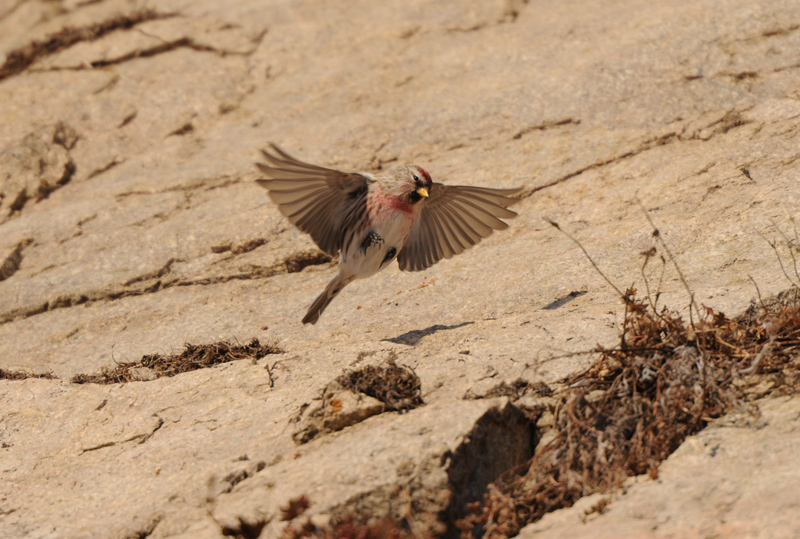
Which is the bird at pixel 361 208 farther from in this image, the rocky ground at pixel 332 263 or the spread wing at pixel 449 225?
the rocky ground at pixel 332 263

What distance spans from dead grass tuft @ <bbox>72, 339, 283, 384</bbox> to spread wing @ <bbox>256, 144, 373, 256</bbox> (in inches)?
31.4

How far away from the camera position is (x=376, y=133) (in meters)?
7.08

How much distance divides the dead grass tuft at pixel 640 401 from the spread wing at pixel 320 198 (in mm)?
1972

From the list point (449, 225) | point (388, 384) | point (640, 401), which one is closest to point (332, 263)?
point (449, 225)

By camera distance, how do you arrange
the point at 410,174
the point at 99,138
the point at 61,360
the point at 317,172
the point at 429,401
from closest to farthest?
the point at 429,401 < the point at 317,172 < the point at 410,174 < the point at 61,360 < the point at 99,138

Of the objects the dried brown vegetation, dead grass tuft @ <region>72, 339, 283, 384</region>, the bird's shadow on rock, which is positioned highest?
the dried brown vegetation

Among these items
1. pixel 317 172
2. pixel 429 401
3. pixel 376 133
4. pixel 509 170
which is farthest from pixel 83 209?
pixel 429 401

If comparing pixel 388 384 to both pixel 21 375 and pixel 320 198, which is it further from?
pixel 21 375

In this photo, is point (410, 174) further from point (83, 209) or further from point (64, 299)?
point (83, 209)

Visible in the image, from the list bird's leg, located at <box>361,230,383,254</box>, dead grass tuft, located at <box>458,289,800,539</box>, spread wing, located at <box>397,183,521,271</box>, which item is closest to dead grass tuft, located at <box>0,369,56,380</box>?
bird's leg, located at <box>361,230,383,254</box>

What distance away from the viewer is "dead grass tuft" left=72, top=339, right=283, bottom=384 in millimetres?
4598

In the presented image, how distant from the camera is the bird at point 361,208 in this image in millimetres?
4672

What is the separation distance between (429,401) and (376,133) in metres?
4.03

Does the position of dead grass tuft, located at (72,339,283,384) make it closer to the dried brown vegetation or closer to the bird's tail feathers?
the bird's tail feathers
